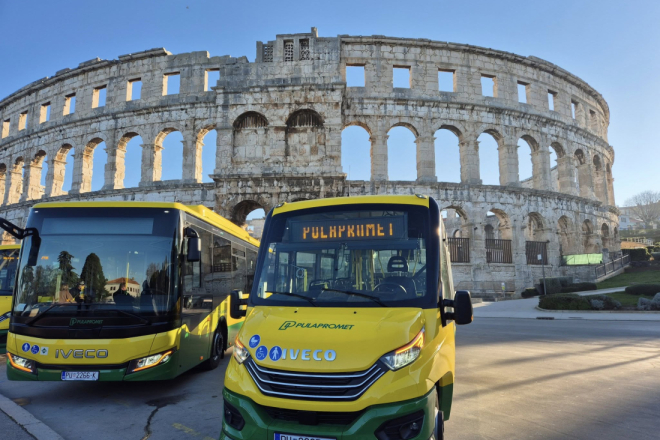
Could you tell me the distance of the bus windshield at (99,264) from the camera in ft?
16.2

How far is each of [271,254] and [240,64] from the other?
20.5 metres

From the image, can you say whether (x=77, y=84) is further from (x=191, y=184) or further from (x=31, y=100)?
(x=191, y=184)

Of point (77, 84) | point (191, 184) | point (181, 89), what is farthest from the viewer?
point (77, 84)

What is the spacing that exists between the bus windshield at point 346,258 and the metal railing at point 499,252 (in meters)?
22.0

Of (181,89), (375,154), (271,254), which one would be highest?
(181,89)

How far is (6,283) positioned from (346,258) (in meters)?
8.93

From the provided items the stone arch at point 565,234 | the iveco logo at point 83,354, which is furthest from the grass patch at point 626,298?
the iveco logo at point 83,354

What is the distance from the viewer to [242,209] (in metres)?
21.5

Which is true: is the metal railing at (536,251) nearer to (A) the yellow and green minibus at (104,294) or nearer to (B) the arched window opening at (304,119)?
(B) the arched window opening at (304,119)

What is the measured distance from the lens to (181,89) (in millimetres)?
24656

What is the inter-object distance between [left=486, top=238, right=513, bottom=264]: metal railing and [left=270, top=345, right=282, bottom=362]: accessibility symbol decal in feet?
75.8

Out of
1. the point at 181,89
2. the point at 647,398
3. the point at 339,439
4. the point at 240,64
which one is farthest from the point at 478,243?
the point at 339,439

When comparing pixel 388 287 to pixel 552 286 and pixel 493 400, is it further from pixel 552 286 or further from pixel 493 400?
pixel 552 286

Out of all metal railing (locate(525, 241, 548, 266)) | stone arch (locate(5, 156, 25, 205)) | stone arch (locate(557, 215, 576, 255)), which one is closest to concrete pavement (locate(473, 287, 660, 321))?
metal railing (locate(525, 241, 548, 266))
